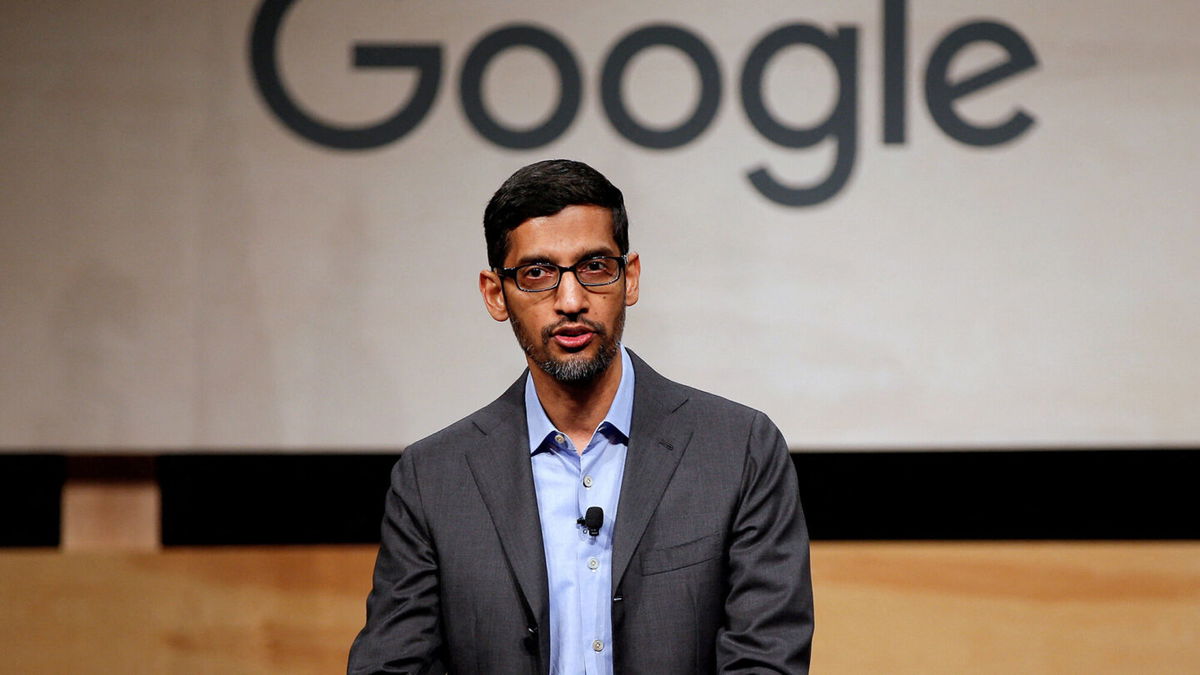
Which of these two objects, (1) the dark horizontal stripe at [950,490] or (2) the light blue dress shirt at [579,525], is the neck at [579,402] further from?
(1) the dark horizontal stripe at [950,490]

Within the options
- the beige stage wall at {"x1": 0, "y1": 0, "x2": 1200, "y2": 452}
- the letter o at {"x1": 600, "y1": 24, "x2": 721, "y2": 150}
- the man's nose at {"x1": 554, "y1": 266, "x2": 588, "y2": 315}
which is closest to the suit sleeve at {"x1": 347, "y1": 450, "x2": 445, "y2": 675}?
the man's nose at {"x1": 554, "y1": 266, "x2": 588, "y2": 315}

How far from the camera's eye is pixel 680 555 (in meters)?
1.63

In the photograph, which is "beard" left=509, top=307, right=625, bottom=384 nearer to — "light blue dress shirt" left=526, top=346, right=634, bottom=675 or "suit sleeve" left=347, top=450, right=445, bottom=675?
"light blue dress shirt" left=526, top=346, right=634, bottom=675

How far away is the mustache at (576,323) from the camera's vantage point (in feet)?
5.44

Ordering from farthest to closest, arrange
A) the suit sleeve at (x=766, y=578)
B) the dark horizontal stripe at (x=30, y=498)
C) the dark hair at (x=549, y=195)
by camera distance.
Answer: the dark horizontal stripe at (x=30, y=498) < the dark hair at (x=549, y=195) < the suit sleeve at (x=766, y=578)

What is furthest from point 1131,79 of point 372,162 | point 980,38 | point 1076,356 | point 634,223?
point 372,162

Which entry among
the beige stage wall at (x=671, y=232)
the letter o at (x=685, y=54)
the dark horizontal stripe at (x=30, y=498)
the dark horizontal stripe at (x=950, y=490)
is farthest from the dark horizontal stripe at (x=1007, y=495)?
the dark horizontal stripe at (x=30, y=498)

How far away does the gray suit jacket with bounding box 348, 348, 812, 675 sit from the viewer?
1613mm

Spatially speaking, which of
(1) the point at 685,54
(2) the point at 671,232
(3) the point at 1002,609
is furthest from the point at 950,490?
(1) the point at 685,54

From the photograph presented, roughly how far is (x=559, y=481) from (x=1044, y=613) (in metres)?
1.58

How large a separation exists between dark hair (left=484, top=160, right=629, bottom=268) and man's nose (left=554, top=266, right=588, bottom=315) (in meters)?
0.09

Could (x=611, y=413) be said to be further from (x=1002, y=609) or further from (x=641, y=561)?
(x=1002, y=609)

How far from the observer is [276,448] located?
2.76 metres

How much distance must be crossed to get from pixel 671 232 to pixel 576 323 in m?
1.13
